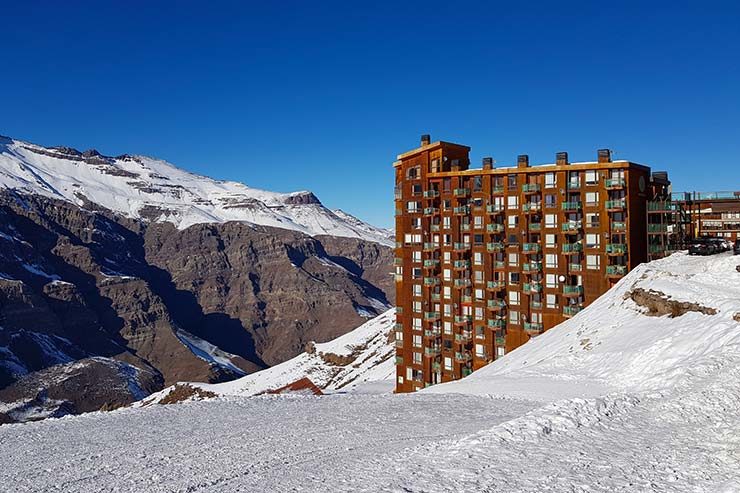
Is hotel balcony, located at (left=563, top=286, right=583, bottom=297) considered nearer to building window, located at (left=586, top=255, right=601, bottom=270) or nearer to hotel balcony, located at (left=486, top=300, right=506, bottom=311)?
building window, located at (left=586, top=255, right=601, bottom=270)

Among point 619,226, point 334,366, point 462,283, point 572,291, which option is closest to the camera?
point 619,226

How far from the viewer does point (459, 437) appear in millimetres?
20922

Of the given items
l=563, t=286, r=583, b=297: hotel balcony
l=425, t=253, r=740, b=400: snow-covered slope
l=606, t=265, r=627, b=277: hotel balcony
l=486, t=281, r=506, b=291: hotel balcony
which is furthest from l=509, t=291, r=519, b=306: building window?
l=425, t=253, r=740, b=400: snow-covered slope

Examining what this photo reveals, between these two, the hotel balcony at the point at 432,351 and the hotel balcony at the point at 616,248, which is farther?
the hotel balcony at the point at 432,351

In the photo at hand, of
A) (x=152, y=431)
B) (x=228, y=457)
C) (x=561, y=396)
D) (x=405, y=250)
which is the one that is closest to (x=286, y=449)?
(x=228, y=457)

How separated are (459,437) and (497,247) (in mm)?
45161

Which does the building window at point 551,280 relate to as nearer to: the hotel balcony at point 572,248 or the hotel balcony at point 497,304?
the hotel balcony at point 572,248

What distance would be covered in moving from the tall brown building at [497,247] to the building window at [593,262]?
0.33 ft

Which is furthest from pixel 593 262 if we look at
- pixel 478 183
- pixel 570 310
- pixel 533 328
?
pixel 478 183

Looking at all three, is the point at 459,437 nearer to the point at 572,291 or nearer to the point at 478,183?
the point at 572,291

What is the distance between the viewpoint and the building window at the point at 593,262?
5884cm

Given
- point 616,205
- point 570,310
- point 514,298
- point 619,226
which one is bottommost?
point 570,310

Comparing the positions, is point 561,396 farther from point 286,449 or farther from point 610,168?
point 610,168

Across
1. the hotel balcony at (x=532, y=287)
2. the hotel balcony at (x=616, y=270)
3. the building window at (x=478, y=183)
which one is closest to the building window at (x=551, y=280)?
the hotel balcony at (x=532, y=287)
